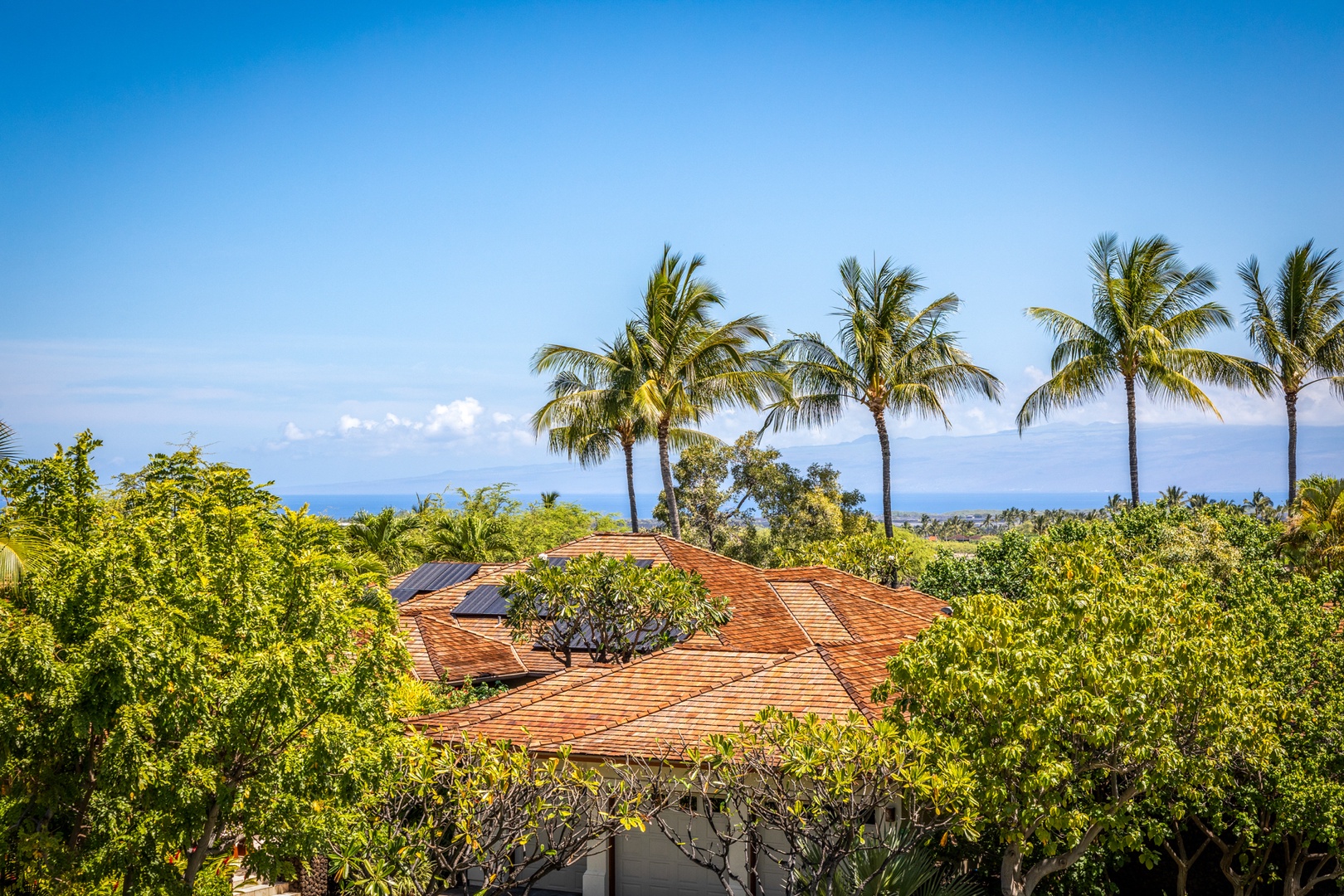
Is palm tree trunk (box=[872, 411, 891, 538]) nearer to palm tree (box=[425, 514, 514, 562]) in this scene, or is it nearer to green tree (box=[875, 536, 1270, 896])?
palm tree (box=[425, 514, 514, 562])

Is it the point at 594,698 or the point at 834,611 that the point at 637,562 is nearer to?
the point at 834,611

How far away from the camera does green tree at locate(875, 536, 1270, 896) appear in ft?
38.4

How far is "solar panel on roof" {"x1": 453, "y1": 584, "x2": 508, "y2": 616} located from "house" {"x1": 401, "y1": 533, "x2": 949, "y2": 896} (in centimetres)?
31

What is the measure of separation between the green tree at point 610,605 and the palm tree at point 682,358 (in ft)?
38.2

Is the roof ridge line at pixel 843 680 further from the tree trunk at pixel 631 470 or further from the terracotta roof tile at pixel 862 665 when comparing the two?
the tree trunk at pixel 631 470

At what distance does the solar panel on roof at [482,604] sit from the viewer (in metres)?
26.3

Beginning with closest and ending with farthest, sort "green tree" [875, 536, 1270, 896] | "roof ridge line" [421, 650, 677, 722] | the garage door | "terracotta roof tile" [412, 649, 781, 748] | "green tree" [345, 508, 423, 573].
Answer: "green tree" [875, 536, 1270, 896]
the garage door
"terracotta roof tile" [412, 649, 781, 748]
"roof ridge line" [421, 650, 677, 722]
"green tree" [345, 508, 423, 573]

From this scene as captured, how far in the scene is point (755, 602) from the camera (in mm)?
24828

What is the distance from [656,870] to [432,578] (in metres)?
16.2

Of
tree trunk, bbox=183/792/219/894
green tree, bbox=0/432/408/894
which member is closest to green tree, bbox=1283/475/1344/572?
green tree, bbox=0/432/408/894

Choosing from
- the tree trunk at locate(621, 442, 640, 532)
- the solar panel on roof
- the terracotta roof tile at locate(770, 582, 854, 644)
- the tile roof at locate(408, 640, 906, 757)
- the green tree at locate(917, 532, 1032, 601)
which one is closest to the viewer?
the tile roof at locate(408, 640, 906, 757)

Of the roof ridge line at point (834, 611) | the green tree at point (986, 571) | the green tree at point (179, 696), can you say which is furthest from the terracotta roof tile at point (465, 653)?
the green tree at point (986, 571)

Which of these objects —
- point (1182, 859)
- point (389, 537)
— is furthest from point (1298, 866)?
point (389, 537)

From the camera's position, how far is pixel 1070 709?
1185 centimetres
